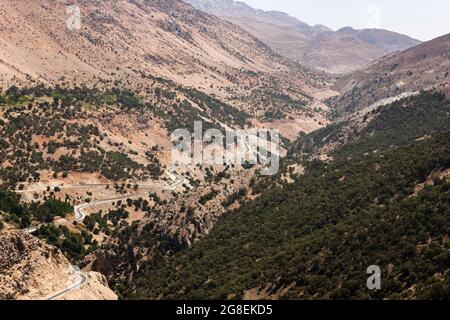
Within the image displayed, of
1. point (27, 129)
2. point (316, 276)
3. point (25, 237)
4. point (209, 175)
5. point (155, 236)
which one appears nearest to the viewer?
point (316, 276)

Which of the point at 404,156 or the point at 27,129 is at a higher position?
the point at 27,129

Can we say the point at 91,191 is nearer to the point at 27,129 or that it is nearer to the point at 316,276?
the point at 27,129

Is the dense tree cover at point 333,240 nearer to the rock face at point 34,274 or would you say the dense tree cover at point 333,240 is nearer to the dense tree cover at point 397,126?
the rock face at point 34,274

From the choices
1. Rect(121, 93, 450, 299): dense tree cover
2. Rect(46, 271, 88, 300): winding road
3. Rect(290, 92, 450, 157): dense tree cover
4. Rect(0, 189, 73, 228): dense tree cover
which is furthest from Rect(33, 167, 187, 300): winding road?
Rect(290, 92, 450, 157): dense tree cover

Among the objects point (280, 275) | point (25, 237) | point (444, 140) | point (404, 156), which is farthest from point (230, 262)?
point (444, 140)

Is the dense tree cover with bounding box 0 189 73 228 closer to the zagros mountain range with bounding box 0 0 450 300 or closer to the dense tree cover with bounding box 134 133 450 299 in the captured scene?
the zagros mountain range with bounding box 0 0 450 300

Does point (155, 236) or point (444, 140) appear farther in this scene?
point (155, 236)

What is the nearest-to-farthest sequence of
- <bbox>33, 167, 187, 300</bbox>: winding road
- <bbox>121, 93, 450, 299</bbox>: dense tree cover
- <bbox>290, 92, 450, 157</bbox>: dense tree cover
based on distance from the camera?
<bbox>121, 93, 450, 299</bbox>: dense tree cover < <bbox>33, 167, 187, 300</bbox>: winding road < <bbox>290, 92, 450, 157</bbox>: dense tree cover
